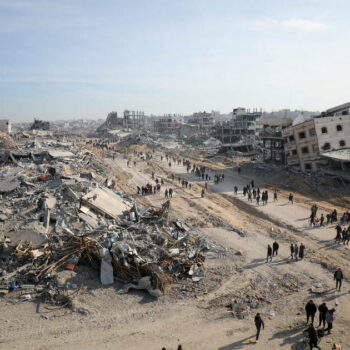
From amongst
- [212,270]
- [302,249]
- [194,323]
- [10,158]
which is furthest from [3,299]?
[10,158]

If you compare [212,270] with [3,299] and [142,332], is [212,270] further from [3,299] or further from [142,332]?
[3,299]

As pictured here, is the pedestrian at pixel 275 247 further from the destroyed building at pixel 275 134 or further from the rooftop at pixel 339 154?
the destroyed building at pixel 275 134

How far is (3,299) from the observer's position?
13.0 m

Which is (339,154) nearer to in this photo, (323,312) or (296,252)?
(296,252)

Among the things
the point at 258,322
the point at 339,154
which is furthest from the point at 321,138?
the point at 258,322

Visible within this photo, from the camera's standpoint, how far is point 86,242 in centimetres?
1538

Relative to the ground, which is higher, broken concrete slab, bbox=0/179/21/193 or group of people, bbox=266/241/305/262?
broken concrete slab, bbox=0/179/21/193

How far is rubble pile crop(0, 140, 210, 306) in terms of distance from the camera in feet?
46.0

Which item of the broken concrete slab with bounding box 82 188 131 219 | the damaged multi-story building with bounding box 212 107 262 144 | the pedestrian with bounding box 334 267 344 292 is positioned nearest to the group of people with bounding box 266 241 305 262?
the pedestrian with bounding box 334 267 344 292

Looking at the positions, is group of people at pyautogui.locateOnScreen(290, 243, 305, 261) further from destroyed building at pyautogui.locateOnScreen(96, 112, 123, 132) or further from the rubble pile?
destroyed building at pyautogui.locateOnScreen(96, 112, 123, 132)

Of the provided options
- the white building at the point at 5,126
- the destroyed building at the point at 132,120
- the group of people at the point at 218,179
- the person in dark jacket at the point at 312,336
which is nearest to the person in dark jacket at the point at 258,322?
the person in dark jacket at the point at 312,336

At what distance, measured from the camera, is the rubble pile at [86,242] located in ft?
46.0

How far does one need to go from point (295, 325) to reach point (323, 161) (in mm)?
30861

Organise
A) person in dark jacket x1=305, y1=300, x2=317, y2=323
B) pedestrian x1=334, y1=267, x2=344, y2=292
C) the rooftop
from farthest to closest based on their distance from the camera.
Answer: the rooftop, pedestrian x1=334, y1=267, x2=344, y2=292, person in dark jacket x1=305, y1=300, x2=317, y2=323
